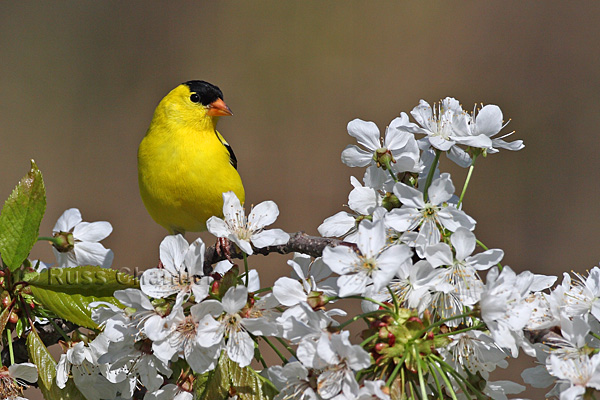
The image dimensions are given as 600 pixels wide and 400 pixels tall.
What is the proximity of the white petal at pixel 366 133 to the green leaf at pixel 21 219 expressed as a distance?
70 cm

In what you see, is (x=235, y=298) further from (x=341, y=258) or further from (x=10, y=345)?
(x=10, y=345)

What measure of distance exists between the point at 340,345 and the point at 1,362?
82 centimetres

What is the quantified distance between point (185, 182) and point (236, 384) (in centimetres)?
149

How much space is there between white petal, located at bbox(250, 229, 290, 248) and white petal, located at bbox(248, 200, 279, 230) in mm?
35

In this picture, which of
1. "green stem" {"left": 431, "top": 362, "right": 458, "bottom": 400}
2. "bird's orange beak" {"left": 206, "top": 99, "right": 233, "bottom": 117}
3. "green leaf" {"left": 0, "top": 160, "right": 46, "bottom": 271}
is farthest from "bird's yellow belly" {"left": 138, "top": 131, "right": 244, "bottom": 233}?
"green stem" {"left": 431, "top": 362, "right": 458, "bottom": 400}

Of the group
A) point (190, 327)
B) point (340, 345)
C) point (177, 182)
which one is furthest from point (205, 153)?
point (340, 345)

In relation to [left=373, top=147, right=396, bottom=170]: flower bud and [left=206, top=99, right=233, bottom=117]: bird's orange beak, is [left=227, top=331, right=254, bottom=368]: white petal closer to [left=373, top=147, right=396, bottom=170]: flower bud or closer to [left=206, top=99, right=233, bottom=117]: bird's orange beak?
[left=373, top=147, right=396, bottom=170]: flower bud

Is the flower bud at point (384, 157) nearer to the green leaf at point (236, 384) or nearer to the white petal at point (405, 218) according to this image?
the white petal at point (405, 218)

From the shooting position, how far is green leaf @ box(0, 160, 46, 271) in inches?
53.7

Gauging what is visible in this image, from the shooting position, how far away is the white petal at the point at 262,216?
126cm

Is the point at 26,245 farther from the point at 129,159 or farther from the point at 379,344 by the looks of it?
the point at 129,159

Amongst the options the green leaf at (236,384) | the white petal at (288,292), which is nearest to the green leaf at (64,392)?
the green leaf at (236,384)

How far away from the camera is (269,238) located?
1210 millimetres

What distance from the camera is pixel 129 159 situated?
6.58 m
